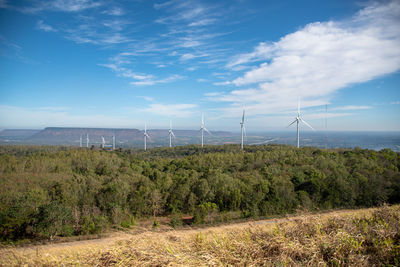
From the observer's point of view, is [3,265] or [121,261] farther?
[3,265]

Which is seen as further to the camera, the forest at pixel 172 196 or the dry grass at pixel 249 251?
the forest at pixel 172 196

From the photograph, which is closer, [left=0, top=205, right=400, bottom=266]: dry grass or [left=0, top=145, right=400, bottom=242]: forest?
[left=0, top=205, right=400, bottom=266]: dry grass

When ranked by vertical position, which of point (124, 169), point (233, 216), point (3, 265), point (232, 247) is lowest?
point (233, 216)

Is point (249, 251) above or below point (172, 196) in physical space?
above

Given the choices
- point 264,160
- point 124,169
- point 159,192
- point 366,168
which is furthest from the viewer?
point 264,160

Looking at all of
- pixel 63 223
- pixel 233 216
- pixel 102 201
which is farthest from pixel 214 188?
pixel 63 223

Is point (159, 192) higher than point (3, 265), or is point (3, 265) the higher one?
point (3, 265)

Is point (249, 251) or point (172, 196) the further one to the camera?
point (172, 196)

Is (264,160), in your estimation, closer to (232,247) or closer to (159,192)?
(159,192)

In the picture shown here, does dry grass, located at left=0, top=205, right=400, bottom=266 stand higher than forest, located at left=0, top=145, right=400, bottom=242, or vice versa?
dry grass, located at left=0, top=205, right=400, bottom=266

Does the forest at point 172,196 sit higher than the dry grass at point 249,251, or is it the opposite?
the dry grass at point 249,251

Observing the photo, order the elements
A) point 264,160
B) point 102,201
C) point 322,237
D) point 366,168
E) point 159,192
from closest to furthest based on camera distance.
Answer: point 322,237
point 102,201
point 159,192
point 366,168
point 264,160
